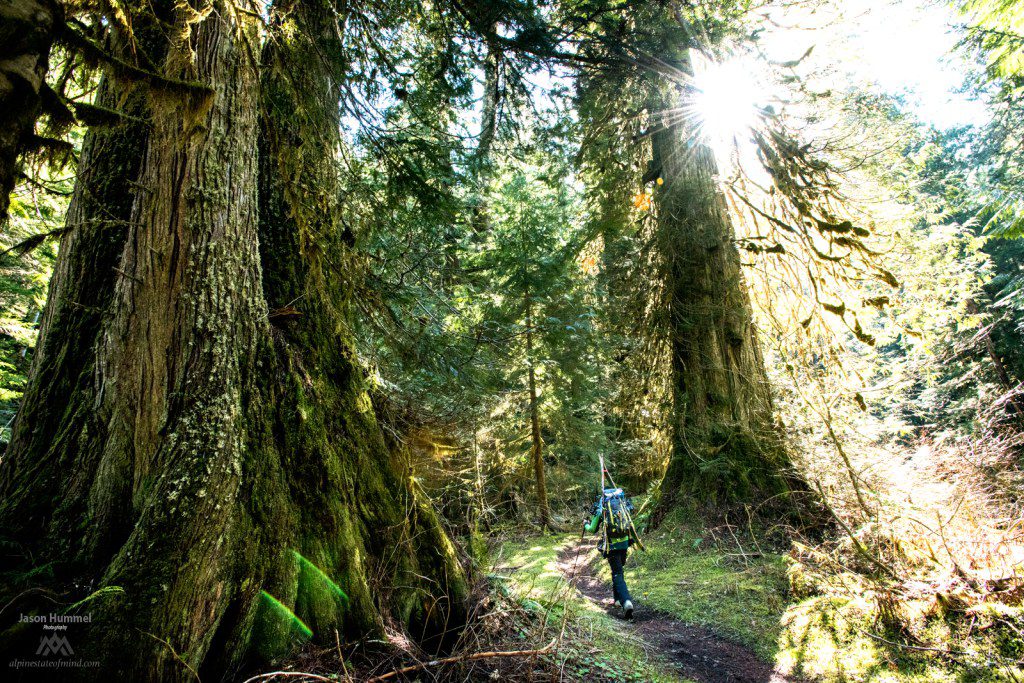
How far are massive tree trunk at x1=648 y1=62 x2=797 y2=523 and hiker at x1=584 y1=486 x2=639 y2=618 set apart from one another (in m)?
2.00

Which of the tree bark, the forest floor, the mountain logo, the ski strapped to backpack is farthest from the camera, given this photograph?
the tree bark

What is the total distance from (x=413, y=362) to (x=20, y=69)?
5.06 metres

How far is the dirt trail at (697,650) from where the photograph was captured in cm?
421

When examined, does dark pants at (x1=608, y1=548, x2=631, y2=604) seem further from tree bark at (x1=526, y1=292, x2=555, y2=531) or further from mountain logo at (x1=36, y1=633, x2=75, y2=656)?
tree bark at (x1=526, y1=292, x2=555, y2=531)

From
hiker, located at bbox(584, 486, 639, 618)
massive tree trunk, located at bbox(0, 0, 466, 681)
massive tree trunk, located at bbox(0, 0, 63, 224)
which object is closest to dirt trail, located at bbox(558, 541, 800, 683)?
hiker, located at bbox(584, 486, 639, 618)

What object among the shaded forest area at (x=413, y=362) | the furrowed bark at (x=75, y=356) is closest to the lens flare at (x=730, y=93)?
the shaded forest area at (x=413, y=362)

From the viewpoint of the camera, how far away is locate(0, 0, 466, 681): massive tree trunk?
2350 millimetres

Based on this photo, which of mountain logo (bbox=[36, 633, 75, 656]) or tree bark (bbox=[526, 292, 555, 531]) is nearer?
mountain logo (bbox=[36, 633, 75, 656])

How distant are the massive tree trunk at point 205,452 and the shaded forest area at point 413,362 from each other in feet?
0.07

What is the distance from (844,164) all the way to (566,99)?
4.25 metres

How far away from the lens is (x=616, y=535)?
256 inches

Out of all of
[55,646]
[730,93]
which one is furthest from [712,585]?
[730,93]

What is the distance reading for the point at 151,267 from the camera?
2820 mm

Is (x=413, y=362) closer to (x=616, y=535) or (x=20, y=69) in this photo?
(x=616, y=535)
